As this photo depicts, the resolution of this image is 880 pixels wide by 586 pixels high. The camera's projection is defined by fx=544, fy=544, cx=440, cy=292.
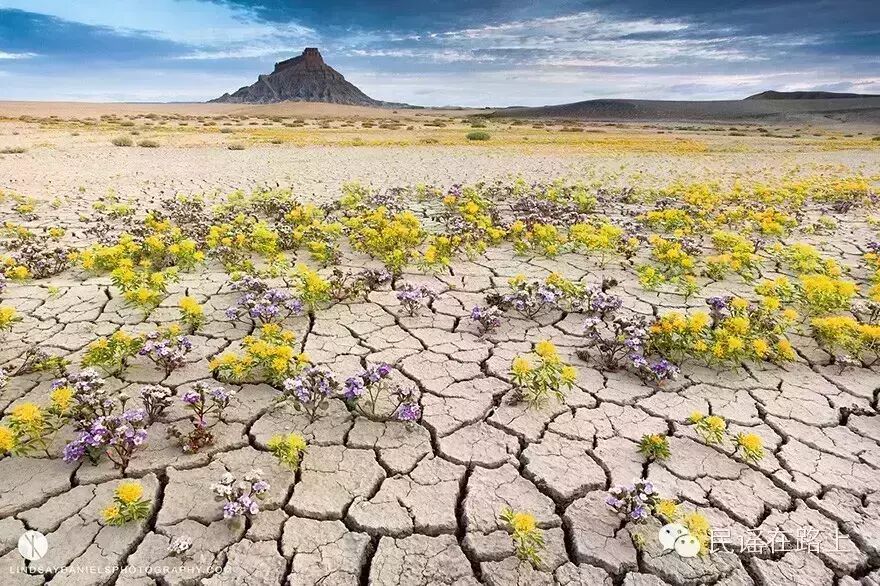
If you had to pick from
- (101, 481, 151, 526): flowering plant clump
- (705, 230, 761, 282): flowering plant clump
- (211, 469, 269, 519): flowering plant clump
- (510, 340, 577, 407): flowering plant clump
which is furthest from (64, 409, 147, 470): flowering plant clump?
(705, 230, 761, 282): flowering plant clump

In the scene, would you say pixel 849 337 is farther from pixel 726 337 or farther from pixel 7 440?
pixel 7 440

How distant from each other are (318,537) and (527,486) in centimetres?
118

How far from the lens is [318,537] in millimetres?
2746

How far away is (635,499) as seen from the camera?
9.26ft

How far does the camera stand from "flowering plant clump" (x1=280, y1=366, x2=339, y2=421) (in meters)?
3.61

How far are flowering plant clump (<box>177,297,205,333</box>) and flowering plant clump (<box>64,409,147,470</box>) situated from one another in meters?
1.53

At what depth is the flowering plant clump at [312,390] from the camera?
3607 mm

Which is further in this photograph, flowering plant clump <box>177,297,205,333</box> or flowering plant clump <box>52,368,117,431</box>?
flowering plant clump <box>177,297,205,333</box>

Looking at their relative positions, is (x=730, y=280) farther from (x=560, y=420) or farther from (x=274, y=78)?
(x=274, y=78)

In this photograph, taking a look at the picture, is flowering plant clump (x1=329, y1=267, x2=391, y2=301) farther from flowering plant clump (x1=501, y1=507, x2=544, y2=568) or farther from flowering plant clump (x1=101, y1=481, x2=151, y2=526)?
flowering plant clump (x1=501, y1=507, x2=544, y2=568)

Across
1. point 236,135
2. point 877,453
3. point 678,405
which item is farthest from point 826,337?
point 236,135

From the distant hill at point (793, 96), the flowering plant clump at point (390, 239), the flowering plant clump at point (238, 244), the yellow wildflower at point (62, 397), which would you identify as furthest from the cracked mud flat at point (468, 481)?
the distant hill at point (793, 96)

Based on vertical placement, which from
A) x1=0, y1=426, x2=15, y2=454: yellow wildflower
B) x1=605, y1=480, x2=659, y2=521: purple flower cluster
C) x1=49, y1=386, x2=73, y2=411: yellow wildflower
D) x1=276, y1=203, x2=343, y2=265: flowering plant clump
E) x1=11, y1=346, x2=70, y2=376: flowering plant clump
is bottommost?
x1=605, y1=480, x2=659, y2=521: purple flower cluster

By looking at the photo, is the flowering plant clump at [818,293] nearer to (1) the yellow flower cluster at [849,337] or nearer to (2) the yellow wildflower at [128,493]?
(1) the yellow flower cluster at [849,337]
